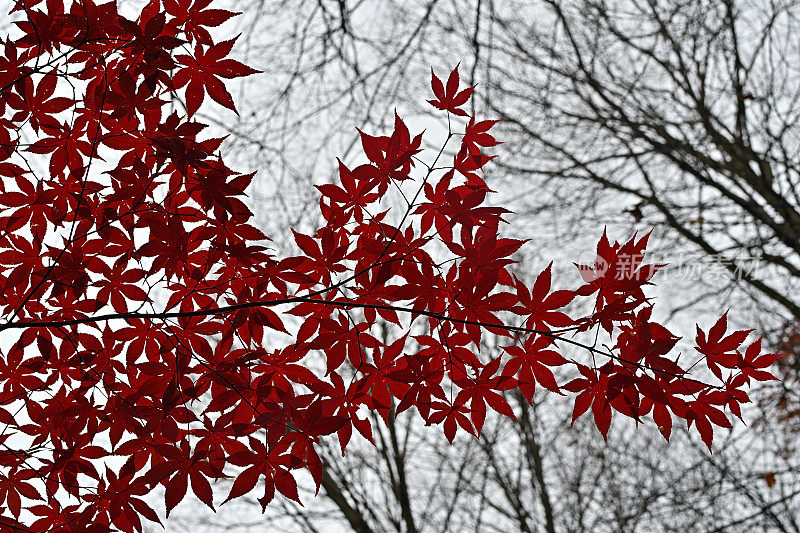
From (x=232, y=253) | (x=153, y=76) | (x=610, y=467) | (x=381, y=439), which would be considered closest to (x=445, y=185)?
(x=232, y=253)

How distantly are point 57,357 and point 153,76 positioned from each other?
0.74m

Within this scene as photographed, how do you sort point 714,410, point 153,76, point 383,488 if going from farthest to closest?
point 383,488, point 714,410, point 153,76

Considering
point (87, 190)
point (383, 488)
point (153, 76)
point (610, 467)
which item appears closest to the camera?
point (153, 76)

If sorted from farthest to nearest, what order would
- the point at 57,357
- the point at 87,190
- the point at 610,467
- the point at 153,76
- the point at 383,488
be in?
the point at 610,467 → the point at 383,488 → the point at 57,357 → the point at 87,190 → the point at 153,76

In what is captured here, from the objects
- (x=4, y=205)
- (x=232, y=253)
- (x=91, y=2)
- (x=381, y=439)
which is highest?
(x=381, y=439)

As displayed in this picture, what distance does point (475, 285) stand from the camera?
1115 mm

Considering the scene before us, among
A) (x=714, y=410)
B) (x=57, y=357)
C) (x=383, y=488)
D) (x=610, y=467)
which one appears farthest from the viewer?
(x=610, y=467)

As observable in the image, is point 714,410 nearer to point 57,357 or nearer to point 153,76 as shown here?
point 153,76

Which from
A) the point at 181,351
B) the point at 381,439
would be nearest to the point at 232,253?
the point at 181,351

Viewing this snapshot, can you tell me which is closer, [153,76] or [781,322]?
[153,76]

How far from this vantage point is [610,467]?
5.11m

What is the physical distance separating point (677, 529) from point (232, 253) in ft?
15.1

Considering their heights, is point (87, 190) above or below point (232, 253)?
above

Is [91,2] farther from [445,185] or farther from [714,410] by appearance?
[714,410]
